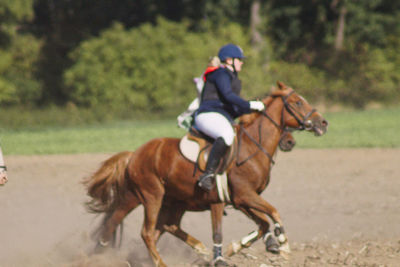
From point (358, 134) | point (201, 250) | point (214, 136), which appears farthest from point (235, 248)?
point (358, 134)

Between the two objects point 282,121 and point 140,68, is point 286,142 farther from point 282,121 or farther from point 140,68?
point 140,68

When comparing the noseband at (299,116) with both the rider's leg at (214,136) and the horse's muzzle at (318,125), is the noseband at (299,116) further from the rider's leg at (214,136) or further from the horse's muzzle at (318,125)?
the rider's leg at (214,136)

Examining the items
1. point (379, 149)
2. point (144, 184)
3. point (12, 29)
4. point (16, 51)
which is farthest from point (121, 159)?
point (16, 51)

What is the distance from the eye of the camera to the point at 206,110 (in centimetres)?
741

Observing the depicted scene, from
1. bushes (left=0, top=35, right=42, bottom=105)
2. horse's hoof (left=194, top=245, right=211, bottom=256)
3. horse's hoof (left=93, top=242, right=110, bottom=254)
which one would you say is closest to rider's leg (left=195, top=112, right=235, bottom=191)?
horse's hoof (left=194, top=245, right=211, bottom=256)

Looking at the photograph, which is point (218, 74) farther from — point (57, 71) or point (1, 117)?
point (57, 71)

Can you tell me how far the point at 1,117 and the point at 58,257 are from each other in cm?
2464

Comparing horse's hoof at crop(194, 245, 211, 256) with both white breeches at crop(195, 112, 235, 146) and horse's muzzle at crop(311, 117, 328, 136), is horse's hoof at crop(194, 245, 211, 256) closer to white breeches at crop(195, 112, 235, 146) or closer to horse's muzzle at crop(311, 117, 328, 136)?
white breeches at crop(195, 112, 235, 146)

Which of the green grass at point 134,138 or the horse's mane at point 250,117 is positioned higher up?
the horse's mane at point 250,117

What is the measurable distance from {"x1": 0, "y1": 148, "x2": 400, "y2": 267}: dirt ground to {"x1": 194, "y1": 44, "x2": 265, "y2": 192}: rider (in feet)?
4.13

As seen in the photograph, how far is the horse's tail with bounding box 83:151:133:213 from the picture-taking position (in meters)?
7.94

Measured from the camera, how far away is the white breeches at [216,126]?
23.8 ft

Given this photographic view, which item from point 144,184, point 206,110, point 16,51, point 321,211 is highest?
point 206,110

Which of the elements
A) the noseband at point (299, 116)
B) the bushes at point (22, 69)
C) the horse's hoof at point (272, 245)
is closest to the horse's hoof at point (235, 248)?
the horse's hoof at point (272, 245)
